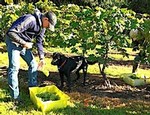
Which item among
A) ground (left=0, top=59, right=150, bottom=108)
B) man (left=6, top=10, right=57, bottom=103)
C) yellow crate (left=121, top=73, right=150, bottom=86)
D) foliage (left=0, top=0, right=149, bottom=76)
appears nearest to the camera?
man (left=6, top=10, right=57, bottom=103)

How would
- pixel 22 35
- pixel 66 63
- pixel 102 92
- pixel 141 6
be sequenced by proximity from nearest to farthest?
pixel 22 35, pixel 66 63, pixel 102 92, pixel 141 6

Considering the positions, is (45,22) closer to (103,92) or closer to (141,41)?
(103,92)

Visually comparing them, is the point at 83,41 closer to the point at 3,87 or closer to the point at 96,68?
the point at 3,87

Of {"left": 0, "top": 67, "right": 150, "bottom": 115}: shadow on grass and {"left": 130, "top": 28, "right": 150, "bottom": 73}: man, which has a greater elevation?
{"left": 130, "top": 28, "right": 150, "bottom": 73}: man

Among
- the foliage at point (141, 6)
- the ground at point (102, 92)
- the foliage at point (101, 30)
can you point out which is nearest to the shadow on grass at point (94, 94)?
the ground at point (102, 92)

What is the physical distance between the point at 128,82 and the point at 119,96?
90 cm

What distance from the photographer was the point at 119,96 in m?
7.21

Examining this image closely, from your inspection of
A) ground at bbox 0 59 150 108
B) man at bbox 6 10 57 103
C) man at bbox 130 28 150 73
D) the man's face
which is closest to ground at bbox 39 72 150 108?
ground at bbox 0 59 150 108

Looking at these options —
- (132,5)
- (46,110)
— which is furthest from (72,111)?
(132,5)

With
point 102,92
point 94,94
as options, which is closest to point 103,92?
point 102,92

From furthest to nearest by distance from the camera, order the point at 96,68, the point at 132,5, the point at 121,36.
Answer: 1. the point at 132,5
2. the point at 96,68
3. the point at 121,36

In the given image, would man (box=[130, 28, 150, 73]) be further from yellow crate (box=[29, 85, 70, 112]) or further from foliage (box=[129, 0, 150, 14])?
foliage (box=[129, 0, 150, 14])

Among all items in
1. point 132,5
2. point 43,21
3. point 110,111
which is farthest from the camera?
point 132,5

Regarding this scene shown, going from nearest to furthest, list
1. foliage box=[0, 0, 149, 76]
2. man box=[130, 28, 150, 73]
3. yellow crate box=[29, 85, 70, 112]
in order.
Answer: yellow crate box=[29, 85, 70, 112] < foliage box=[0, 0, 149, 76] < man box=[130, 28, 150, 73]
